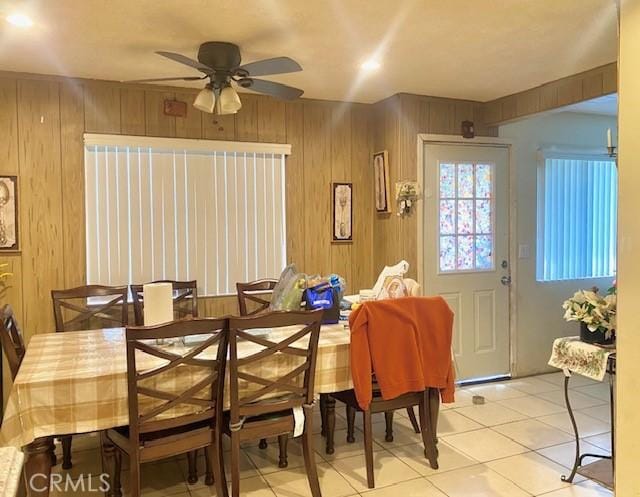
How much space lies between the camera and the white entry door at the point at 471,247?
14.6ft

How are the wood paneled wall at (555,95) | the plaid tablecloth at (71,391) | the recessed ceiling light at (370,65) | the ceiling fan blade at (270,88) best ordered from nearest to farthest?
the plaid tablecloth at (71,391)
the ceiling fan blade at (270,88)
the recessed ceiling light at (370,65)
the wood paneled wall at (555,95)

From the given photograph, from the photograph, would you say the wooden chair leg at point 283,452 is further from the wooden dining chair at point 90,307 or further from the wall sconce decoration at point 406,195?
the wall sconce decoration at point 406,195

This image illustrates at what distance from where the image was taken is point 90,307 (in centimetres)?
372

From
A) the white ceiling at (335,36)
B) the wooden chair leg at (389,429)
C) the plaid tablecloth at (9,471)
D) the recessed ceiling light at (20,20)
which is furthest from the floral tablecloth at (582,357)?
the recessed ceiling light at (20,20)

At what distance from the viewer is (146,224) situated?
13.0 feet

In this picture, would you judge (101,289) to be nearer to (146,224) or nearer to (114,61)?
(146,224)

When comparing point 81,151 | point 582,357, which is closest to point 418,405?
point 582,357

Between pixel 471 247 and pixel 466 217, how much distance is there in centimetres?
26

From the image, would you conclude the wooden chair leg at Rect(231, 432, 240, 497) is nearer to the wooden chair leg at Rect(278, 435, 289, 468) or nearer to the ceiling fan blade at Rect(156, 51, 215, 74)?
the wooden chair leg at Rect(278, 435, 289, 468)

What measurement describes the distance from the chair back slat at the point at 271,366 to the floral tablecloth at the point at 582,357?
4.32ft

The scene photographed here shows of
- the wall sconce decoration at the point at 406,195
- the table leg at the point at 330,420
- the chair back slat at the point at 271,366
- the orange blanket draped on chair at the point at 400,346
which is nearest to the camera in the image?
the chair back slat at the point at 271,366

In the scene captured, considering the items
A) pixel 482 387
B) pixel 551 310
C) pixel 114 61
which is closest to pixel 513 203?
pixel 551 310

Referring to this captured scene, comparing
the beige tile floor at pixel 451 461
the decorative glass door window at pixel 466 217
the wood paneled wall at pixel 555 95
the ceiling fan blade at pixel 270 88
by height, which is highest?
the wood paneled wall at pixel 555 95

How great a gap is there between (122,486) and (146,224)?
5.99 ft
